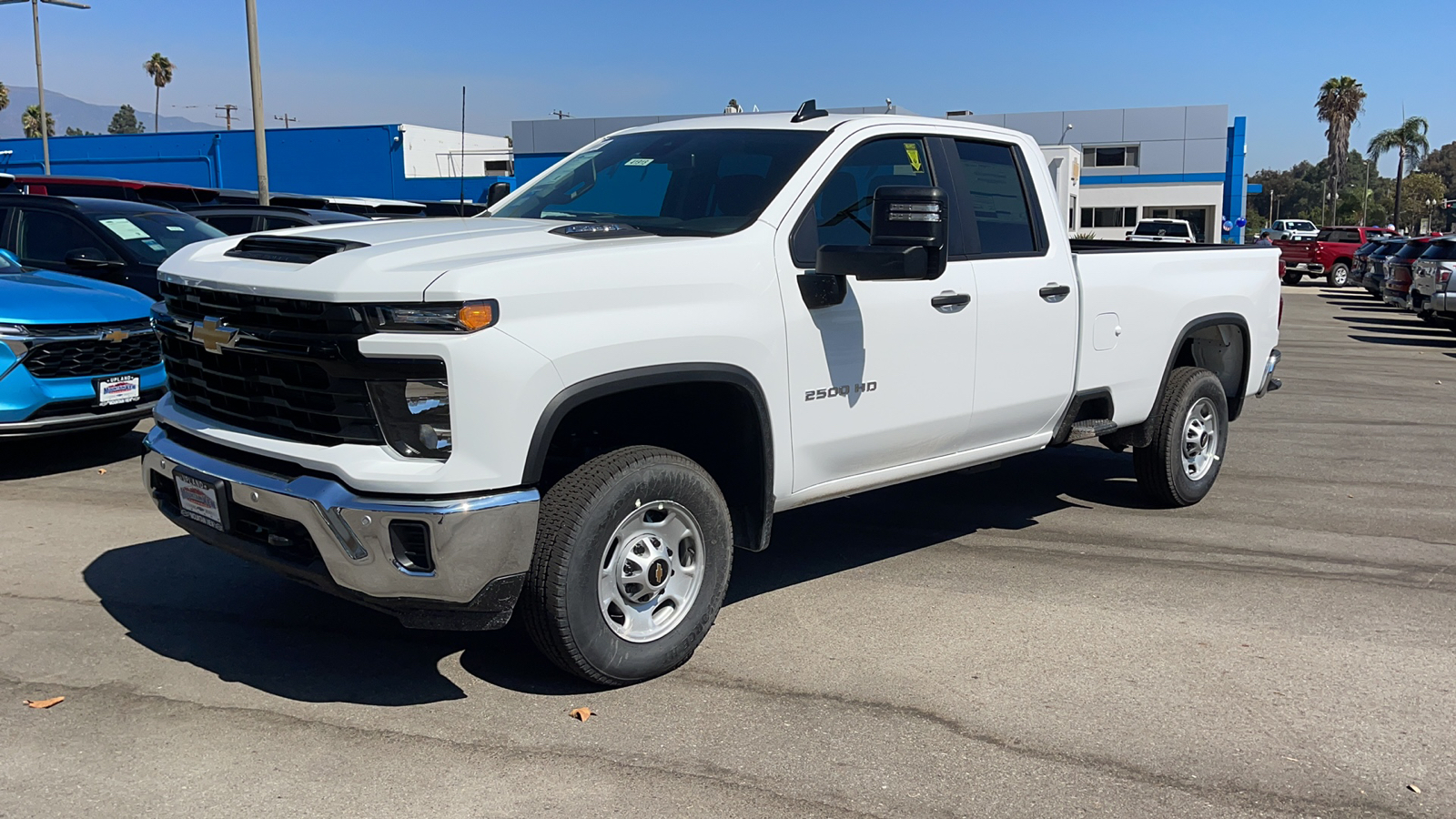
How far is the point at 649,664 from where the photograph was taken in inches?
166

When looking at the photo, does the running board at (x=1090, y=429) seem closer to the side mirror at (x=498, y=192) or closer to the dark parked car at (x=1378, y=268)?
the side mirror at (x=498, y=192)

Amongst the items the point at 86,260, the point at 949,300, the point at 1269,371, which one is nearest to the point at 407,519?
the point at 949,300

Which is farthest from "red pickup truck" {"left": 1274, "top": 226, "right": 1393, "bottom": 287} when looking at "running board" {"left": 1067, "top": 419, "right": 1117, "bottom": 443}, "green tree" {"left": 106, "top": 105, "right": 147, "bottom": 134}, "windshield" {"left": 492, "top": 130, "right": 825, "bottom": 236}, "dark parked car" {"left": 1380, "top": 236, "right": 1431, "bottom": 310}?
"green tree" {"left": 106, "top": 105, "right": 147, "bottom": 134}

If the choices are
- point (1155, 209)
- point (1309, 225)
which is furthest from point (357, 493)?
point (1309, 225)

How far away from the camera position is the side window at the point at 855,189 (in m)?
4.62

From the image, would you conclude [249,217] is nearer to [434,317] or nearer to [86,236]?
[86,236]

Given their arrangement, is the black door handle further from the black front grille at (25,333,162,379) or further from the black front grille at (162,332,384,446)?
the black front grille at (25,333,162,379)

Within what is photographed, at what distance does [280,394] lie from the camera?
3867 mm

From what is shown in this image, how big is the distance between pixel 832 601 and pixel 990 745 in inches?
58.2

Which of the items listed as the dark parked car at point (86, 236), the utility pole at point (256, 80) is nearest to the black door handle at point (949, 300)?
the dark parked car at point (86, 236)

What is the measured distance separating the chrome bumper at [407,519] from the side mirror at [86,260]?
6286 mm

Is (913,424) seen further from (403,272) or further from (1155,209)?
(1155,209)

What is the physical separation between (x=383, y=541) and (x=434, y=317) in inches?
27.2

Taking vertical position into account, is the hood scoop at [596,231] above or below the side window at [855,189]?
below
